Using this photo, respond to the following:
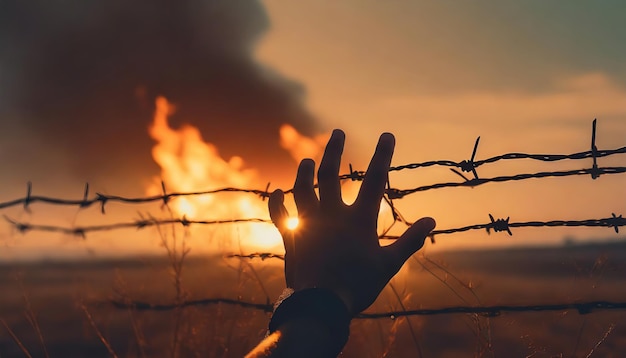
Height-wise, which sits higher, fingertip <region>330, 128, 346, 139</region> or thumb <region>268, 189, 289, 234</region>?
fingertip <region>330, 128, 346, 139</region>

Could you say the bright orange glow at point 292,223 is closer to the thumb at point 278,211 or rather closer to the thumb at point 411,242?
the thumb at point 278,211

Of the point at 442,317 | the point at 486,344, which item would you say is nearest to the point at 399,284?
the point at 486,344

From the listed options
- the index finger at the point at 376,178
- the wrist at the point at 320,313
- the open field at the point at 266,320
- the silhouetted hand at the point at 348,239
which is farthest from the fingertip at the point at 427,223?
the open field at the point at 266,320

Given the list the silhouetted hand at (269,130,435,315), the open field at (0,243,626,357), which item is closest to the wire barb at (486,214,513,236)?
the open field at (0,243,626,357)

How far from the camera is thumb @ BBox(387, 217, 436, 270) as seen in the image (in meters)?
1.54

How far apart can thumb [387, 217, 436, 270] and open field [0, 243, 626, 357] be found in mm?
915

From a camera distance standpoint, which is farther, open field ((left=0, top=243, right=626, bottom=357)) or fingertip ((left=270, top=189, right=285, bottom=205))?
open field ((left=0, top=243, right=626, bottom=357))

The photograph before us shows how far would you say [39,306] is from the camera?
15734mm

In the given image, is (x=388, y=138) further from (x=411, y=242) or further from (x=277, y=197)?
(x=277, y=197)

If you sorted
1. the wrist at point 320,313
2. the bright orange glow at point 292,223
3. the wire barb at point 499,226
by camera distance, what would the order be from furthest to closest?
the wire barb at point 499,226 → the bright orange glow at point 292,223 → the wrist at point 320,313

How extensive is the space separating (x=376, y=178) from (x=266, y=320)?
7.59 meters

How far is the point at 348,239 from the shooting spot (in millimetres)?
1541

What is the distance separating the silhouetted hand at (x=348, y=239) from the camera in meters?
1.53

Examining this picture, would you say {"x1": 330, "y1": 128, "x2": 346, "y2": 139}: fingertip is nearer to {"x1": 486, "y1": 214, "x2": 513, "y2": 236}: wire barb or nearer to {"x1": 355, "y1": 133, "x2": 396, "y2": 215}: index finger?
{"x1": 355, "y1": 133, "x2": 396, "y2": 215}: index finger
